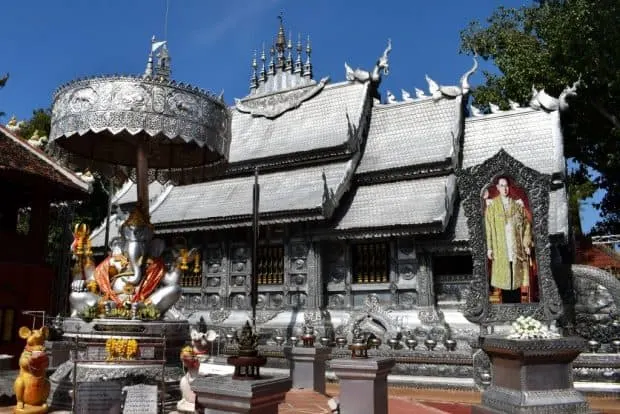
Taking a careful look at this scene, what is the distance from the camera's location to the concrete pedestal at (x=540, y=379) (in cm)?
652

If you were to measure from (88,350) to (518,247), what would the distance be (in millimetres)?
9842

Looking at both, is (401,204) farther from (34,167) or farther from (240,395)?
(240,395)

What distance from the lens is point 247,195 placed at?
18469mm

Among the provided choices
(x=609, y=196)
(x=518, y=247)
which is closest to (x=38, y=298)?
(x=518, y=247)

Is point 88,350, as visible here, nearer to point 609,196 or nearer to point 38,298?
point 38,298

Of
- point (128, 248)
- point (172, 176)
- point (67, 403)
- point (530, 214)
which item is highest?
point (172, 176)

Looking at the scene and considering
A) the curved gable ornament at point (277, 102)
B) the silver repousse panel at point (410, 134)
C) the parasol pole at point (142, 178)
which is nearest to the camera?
the parasol pole at point (142, 178)

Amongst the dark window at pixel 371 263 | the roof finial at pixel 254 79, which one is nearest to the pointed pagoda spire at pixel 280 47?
the roof finial at pixel 254 79

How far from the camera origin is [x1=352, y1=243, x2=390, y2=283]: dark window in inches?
640

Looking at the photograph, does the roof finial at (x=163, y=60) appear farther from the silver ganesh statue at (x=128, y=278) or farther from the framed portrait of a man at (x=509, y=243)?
the framed portrait of a man at (x=509, y=243)

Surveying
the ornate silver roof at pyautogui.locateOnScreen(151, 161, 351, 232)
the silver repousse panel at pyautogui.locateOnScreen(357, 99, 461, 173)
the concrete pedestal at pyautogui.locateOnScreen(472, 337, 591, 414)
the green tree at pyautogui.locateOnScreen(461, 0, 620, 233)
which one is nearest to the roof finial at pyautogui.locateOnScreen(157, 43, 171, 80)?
the ornate silver roof at pyautogui.locateOnScreen(151, 161, 351, 232)

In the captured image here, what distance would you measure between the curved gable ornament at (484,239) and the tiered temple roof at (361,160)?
1.47m

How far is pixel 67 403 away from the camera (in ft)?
24.1

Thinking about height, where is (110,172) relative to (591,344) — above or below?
above
